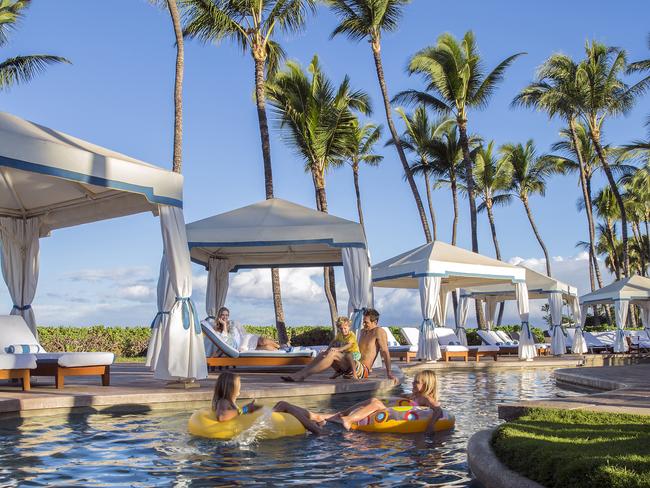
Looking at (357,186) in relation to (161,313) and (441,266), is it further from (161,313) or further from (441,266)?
(161,313)

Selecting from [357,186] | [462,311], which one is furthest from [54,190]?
[357,186]

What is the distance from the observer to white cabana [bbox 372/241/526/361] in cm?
1786

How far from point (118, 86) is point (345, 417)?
8.60m

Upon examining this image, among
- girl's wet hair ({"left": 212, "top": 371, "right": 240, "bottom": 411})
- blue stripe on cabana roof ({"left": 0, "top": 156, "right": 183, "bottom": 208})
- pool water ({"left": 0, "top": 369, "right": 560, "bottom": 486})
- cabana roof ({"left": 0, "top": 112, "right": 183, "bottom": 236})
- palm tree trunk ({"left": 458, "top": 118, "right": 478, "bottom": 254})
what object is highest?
palm tree trunk ({"left": 458, "top": 118, "right": 478, "bottom": 254})

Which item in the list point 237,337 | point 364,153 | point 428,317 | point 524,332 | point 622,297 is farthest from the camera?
point 364,153

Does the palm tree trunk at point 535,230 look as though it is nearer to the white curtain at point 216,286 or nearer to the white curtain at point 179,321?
the white curtain at point 216,286

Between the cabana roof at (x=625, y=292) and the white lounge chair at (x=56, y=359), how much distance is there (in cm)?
2077

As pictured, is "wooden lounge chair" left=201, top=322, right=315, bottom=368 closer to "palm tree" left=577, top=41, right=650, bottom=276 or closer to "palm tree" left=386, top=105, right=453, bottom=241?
"palm tree" left=386, top=105, right=453, bottom=241

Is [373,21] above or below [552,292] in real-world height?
above

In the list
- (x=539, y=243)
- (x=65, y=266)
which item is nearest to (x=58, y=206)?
(x=65, y=266)

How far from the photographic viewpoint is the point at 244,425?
6199 millimetres

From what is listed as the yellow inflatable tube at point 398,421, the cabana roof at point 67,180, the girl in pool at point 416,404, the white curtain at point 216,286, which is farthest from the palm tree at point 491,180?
the yellow inflatable tube at point 398,421

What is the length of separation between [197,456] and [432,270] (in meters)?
12.8

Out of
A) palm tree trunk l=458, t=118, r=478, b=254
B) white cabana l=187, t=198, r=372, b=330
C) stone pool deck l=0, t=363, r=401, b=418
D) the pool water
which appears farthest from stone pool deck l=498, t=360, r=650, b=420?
palm tree trunk l=458, t=118, r=478, b=254
